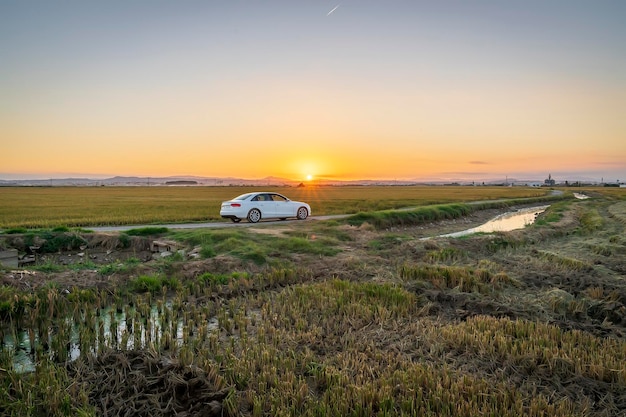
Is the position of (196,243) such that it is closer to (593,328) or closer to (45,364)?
(45,364)

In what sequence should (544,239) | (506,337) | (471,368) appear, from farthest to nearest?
1. (544,239)
2. (506,337)
3. (471,368)

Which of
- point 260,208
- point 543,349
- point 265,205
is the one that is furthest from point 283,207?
point 543,349

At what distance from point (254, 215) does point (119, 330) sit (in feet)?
53.1

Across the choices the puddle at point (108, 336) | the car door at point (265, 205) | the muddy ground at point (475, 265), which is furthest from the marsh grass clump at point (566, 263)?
the car door at point (265, 205)

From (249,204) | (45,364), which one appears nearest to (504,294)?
(45,364)

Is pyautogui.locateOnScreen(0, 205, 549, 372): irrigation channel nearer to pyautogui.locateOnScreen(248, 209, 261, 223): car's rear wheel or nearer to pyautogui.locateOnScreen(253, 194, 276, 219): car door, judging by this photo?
pyautogui.locateOnScreen(248, 209, 261, 223): car's rear wheel

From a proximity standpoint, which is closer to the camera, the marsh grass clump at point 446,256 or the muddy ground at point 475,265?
the muddy ground at point 475,265

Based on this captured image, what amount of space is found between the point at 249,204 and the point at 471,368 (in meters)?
18.7

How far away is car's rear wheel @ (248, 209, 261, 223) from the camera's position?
75.1 feet

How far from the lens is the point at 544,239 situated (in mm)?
19281

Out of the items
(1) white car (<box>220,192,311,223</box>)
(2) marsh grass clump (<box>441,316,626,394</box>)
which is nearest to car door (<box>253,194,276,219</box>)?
(1) white car (<box>220,192,311,223</box>)

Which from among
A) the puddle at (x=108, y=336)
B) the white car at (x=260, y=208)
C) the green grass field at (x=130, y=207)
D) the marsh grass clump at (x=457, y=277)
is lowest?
the puddle at (x=108, y=336)

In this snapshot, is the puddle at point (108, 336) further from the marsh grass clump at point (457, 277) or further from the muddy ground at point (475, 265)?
the marsh grass clump at point (457, 277)

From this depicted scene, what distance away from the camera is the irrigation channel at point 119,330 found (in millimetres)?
5859
